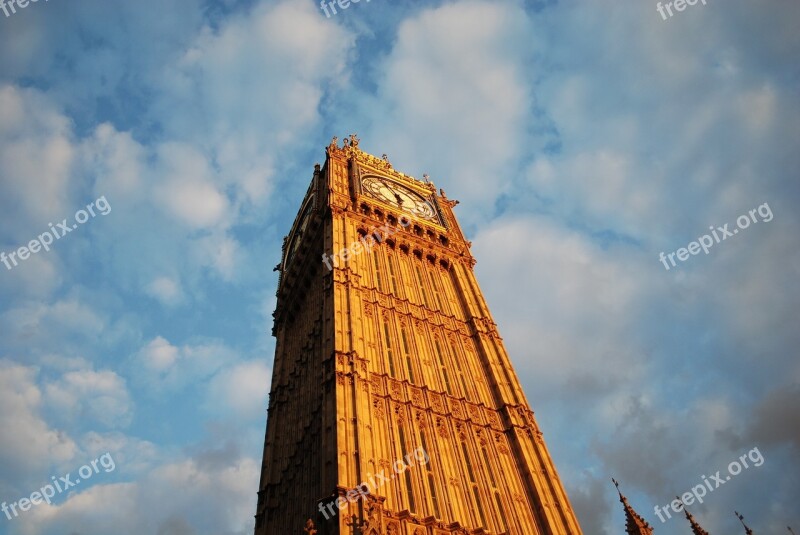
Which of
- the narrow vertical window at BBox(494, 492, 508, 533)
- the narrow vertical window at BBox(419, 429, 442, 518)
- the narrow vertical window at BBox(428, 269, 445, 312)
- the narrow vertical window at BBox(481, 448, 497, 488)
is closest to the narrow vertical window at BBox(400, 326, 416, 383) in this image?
the narrow vertical window at BBox(419, 429, 442, 518)

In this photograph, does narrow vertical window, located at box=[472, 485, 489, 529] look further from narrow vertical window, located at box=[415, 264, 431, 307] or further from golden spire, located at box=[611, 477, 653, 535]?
narrow vertical window, located at box=[415, 264, 431, 307]

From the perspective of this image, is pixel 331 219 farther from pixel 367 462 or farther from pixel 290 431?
pixel 367 462

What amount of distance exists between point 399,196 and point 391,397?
84.4 ft

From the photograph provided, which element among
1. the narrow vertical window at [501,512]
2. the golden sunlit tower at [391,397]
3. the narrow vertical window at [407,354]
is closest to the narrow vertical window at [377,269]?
the golden sunlit tower at [391,397]

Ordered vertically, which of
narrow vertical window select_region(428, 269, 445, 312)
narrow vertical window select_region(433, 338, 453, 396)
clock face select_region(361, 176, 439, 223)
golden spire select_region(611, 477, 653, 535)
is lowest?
golden spire select_region(611, 477, 653, 535)

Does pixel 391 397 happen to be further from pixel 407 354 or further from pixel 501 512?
pixel 501 512

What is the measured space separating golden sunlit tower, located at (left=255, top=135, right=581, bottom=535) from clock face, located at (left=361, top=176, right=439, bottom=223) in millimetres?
774

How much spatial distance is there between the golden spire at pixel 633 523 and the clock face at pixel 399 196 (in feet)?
90.3

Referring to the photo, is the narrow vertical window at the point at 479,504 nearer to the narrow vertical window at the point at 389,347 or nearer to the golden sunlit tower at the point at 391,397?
the golden sunlit tower at the point at 391,397

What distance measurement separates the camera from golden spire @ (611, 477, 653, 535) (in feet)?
84.7

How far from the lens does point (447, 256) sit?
4556 cm

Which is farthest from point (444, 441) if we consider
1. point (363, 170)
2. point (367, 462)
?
point (363, 170)

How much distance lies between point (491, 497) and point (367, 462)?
5730 millimetres

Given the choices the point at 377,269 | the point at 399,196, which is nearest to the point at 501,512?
the point at 377,269
